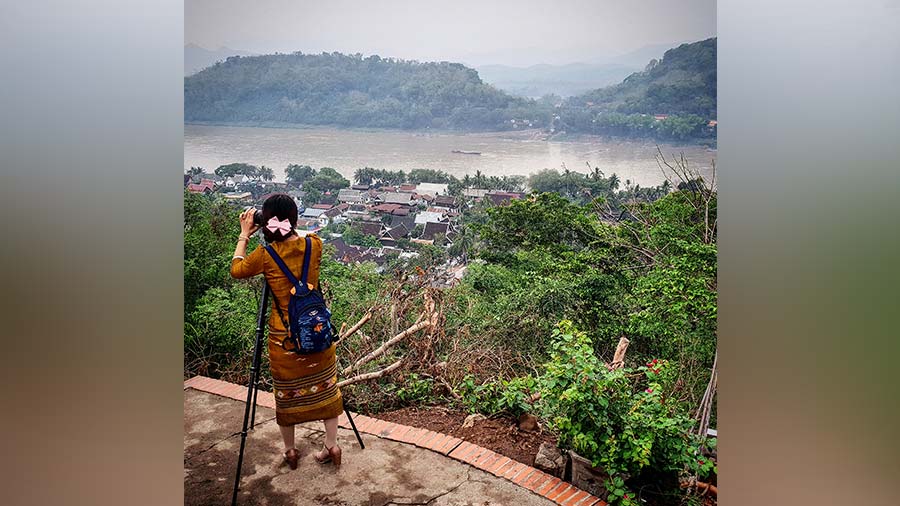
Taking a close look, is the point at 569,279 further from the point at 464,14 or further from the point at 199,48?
the point at 199,48

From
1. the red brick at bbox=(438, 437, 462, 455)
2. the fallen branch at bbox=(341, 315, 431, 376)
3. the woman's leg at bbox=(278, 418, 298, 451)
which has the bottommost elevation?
the red brick at bbox=(438, 437, 462, 455)

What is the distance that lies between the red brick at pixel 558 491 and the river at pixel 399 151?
70.7 inches

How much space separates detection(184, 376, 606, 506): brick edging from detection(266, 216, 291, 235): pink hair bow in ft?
4.19

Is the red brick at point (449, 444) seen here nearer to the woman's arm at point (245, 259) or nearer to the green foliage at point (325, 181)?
the woman's arm at point (245, 259)

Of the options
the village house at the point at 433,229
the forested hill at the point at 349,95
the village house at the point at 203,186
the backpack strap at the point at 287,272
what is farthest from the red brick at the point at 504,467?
the village house at the point at 203,186

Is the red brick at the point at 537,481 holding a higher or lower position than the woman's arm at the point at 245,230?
lower

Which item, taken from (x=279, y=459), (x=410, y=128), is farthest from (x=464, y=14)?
(x=279, y=459)

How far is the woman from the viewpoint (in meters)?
3.07

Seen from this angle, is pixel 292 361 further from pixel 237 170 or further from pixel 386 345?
pixel 237 170

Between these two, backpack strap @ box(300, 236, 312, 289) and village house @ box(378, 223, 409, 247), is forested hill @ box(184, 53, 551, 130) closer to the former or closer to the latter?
village house @ box(378, 223, 409, 247)

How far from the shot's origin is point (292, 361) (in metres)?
3.16

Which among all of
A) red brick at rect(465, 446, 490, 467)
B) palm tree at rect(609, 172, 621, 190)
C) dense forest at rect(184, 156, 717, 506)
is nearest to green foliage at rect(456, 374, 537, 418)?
dense forest at rect(184, 156, 717, 506)

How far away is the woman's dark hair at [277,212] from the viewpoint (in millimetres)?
3087
